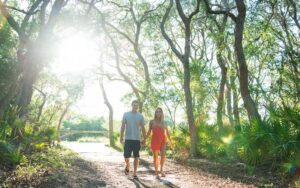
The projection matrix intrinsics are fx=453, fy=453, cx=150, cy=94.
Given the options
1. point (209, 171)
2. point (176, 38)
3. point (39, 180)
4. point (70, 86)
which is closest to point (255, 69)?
point (176, 38)

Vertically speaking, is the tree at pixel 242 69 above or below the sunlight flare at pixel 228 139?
above

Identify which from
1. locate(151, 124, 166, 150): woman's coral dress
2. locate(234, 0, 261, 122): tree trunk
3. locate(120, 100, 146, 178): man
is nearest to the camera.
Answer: locate(120, 100, 146, 178): man

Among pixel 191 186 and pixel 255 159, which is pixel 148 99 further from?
pixel 191 186

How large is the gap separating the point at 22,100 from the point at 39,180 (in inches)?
279

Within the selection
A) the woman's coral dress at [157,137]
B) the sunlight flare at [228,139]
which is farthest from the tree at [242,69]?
the woman's coral dress at [157,137]

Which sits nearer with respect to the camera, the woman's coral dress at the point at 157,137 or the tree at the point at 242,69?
the woman's coral dress at the point at 157,137

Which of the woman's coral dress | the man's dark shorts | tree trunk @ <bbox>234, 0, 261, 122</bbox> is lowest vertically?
the man's dark shorts

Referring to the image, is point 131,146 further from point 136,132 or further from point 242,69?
point 242,69

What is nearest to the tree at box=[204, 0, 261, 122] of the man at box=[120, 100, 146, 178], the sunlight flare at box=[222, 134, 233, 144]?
the sunlight flare at box=[222, 134, 233, 144]

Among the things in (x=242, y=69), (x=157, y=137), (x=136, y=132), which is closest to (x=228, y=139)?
(x=242, y=69)

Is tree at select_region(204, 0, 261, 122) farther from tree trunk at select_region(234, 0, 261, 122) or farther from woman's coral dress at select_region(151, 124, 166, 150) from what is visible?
woman's coral dress at select_region(151, 124, 166, 150)

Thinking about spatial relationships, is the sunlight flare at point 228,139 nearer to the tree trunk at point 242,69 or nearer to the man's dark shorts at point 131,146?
the tree trunk at point 242,69

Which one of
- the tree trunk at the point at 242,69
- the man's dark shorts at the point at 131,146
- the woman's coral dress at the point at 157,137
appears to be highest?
the tree trunk at the point at 242,69

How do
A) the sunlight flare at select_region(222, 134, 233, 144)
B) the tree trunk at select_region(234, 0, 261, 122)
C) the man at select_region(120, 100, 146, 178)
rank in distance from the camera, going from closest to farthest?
the man at select_region(120, 100, 146, 178) → the tree trunk at select_region(234, 0, 261, 122) → the sunlight flare at select_region(222, 134, 233, 144)
